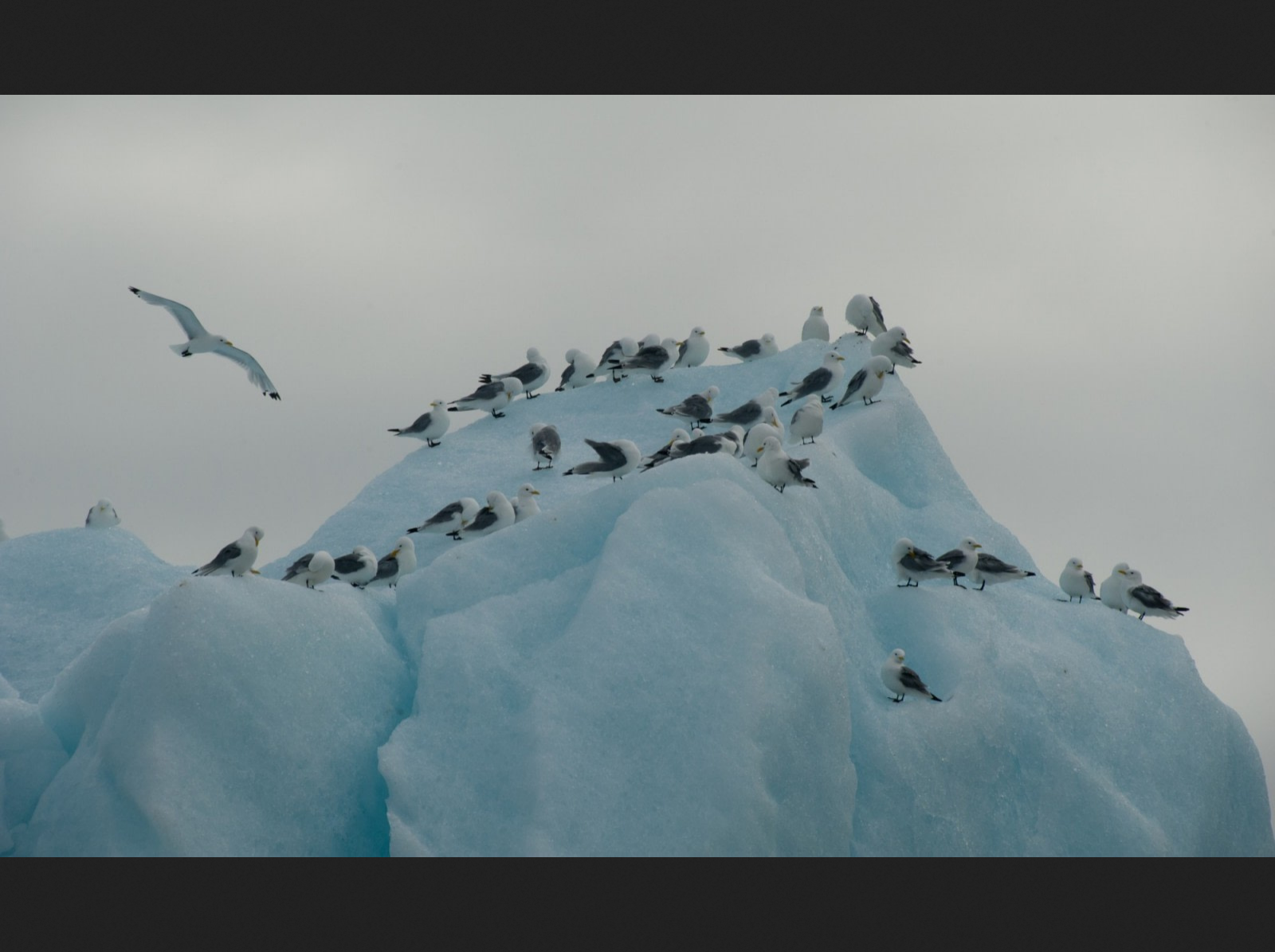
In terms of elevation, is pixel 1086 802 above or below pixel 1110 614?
below

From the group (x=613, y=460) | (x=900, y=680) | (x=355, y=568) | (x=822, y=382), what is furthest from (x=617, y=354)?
(x=900, y=680)

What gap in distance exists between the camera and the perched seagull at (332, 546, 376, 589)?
13.4 metres

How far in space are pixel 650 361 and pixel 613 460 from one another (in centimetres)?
453

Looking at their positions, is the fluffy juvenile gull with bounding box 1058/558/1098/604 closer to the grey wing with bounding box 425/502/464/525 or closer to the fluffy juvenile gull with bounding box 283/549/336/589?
the grey wing with bounding box 425/502/464/525

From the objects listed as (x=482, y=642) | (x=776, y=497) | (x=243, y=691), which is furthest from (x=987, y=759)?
(x=243, y=691)

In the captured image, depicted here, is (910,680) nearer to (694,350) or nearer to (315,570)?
(315,570)

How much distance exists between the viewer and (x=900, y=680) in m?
11.8

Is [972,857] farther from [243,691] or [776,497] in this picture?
[243,691]

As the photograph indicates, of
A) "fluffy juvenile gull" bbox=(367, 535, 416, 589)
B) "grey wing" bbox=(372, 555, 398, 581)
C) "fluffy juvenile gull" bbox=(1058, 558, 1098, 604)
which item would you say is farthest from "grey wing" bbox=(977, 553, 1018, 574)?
"grey wing" bbox=(372, 555, 398, 581)

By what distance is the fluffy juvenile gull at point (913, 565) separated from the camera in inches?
520

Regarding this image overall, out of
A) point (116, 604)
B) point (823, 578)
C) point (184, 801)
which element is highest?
point (823, 578)

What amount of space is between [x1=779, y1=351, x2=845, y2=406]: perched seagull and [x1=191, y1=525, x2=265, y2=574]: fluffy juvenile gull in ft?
24.1

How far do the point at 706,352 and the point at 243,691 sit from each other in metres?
11.6

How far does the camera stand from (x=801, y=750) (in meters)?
10.5
